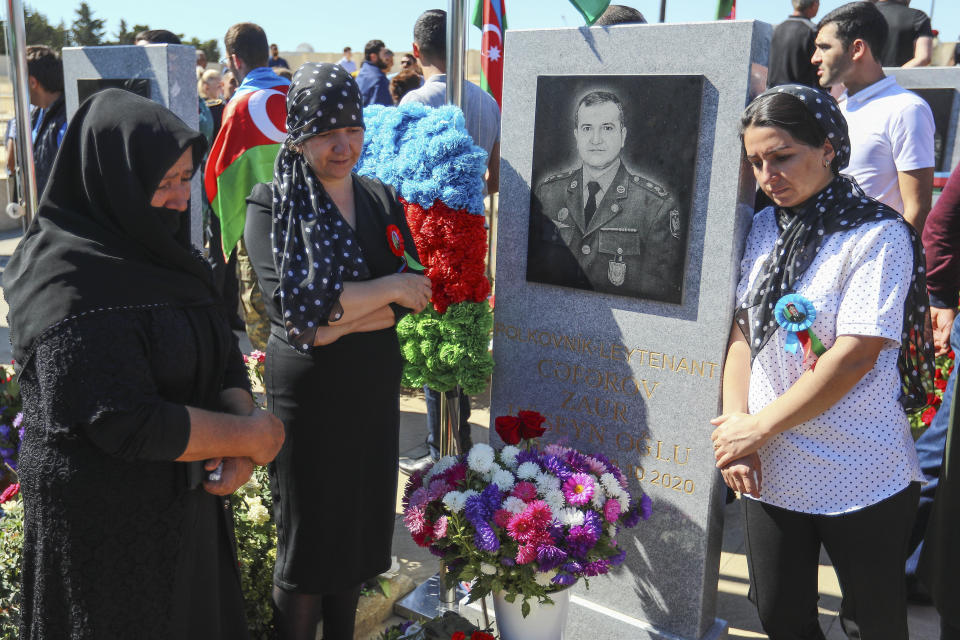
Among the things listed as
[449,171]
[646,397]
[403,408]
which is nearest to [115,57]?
[403,408]

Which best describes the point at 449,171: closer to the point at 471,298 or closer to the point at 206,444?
the point at 471,298

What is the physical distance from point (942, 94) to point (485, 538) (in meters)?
5.94

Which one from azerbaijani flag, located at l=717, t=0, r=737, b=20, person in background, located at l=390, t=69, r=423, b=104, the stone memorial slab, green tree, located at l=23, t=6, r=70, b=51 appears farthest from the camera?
green tree, located at l=23, t=6, r=70, b=51

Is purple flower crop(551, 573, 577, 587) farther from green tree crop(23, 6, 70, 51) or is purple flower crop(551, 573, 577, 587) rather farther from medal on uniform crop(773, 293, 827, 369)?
green tree crop(23, 6, 70, 51)

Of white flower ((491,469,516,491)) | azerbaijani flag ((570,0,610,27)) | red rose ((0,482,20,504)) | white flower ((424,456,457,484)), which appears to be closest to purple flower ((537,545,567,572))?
white flower ((491,469,516,491))

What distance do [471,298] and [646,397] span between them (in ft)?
2.38

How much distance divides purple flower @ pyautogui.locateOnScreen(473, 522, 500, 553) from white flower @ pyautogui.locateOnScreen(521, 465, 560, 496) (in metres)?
0.21

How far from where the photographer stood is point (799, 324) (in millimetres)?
2062

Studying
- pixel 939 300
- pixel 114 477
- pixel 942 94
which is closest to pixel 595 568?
pixel 114 477

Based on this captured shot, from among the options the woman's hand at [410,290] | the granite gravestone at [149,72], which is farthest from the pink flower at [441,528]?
the granite gravestone at [149,72]

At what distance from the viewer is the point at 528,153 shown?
292cm

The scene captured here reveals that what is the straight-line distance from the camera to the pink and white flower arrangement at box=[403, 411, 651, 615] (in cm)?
239

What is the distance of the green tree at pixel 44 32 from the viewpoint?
34969mm

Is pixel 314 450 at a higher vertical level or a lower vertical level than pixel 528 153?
lower
